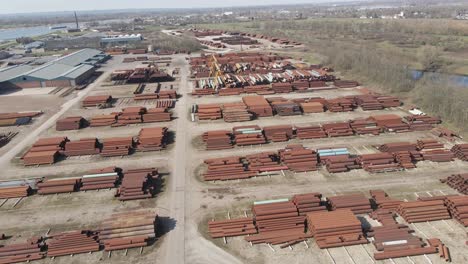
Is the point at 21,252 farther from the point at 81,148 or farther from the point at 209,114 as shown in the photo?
the point at 209,114

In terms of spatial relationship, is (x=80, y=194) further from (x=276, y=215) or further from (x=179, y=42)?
(x=179, y=42)

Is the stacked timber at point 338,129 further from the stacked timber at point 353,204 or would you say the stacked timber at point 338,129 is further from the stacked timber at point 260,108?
the stacked timber at point 353,204

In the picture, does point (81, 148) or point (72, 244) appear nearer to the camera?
point (72, 244)

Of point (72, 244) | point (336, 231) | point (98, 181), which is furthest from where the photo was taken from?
point (98, 181)

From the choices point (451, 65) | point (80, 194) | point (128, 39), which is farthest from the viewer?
point (128, 39)

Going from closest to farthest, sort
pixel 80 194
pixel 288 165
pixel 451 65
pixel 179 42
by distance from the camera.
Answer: pixel 80 194 → pixel 288 165 → pixel 451 65 → pixel 179 42

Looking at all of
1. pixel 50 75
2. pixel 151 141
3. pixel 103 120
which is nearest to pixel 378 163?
pixel 151 141

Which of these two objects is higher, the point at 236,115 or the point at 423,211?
the point at 236,115

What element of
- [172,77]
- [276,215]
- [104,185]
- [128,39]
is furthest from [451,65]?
[128,39]
